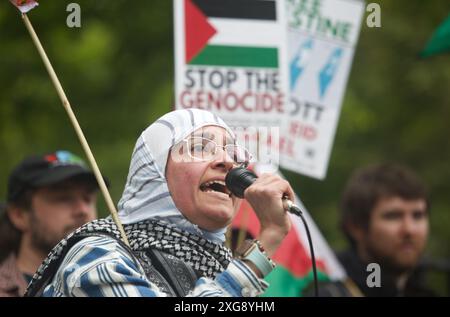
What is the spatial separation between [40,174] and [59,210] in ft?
0.65

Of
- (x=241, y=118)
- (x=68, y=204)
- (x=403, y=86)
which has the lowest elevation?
(x=403, y=86)

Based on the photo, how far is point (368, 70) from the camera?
1187cm

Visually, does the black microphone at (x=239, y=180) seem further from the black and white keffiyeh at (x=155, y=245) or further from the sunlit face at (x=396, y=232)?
the sunlit face at (x=396, y=232)

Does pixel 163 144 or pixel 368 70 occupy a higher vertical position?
pixel 163 144

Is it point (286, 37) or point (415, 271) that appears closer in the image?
point (286, 37)

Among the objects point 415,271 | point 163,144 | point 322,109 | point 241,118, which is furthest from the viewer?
point 415,271

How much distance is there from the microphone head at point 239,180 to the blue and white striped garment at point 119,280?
0.26 m

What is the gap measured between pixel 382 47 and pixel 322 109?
613 centimetres

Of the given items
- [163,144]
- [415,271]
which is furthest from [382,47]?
[163,144]

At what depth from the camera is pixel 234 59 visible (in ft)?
18.0

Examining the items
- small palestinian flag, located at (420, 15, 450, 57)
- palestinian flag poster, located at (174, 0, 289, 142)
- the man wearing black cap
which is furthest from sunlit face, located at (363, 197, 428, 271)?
the man wearing black cap

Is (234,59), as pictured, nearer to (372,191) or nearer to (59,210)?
(59,210)

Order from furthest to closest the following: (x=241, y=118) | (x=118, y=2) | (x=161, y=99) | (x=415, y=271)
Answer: (x=161, y=99) → (x=118, y=2) → (x=415, y=271) → (x=241, y=118)

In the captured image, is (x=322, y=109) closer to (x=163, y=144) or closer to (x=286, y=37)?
(x=286, y=37)
